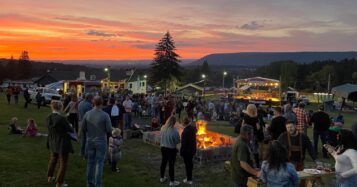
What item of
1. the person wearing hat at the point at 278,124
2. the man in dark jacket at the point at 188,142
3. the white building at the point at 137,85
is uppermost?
the person wearing hat at the point at 278,124

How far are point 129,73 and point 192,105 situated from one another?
60859mm

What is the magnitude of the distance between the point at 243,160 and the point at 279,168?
0.76 meters

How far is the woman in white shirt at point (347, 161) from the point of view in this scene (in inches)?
191

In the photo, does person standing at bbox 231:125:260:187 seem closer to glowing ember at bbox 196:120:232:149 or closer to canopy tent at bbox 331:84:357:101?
glowing ember at bbox 196:120:232:149

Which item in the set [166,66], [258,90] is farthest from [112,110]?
[166,66]

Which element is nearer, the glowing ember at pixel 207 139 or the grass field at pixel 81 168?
the grass field at pixel 81 168

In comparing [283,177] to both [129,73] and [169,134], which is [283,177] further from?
[129,73]

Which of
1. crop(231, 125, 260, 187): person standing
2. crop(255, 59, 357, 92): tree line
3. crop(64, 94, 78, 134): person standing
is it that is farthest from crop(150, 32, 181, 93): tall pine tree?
crop(231, 125, 260, 187): person standing

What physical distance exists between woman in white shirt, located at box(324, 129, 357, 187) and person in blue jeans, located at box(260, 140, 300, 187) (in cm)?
93


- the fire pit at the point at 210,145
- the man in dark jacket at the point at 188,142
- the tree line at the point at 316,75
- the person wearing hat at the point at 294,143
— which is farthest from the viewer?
the tree line at the point at 316,75

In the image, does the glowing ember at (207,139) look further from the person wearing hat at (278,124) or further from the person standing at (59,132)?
the person standing at (59,132)

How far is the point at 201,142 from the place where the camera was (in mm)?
11594

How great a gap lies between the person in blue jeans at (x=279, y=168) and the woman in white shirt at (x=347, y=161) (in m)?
0.93

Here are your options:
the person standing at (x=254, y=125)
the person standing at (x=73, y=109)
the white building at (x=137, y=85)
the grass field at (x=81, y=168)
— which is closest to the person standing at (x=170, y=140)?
the grass field at (x=81, y=168)
